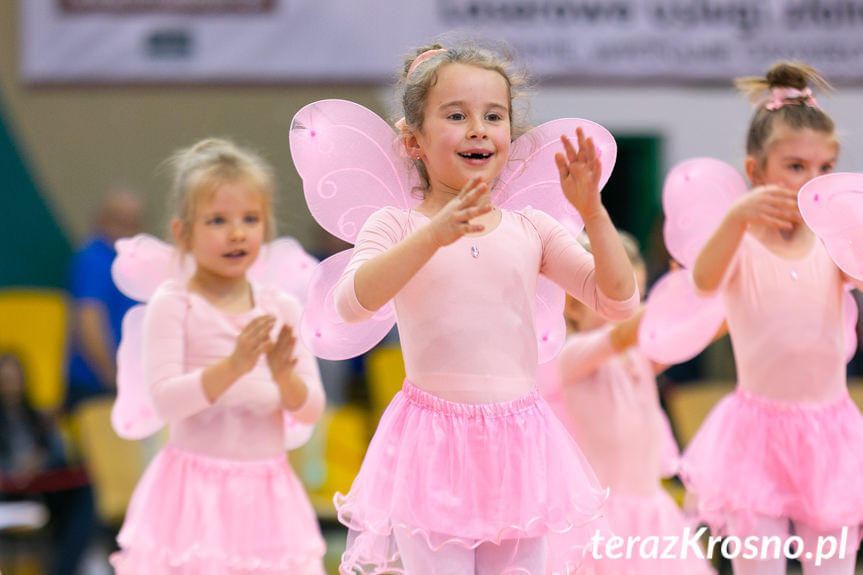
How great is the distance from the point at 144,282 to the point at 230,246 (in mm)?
389

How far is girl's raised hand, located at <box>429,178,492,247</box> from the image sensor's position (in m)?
1.85

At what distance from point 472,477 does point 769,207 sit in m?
0.98

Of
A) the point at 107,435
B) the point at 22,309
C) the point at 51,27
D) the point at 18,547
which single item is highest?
the point at 51,27

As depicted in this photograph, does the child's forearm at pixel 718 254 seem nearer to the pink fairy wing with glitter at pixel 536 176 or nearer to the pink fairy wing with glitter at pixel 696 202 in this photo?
the pink fairy wing with glitter at pixel 696 202

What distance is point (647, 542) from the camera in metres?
2.91

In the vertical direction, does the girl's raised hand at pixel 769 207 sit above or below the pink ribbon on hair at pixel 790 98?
below

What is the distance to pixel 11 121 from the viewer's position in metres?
6.55

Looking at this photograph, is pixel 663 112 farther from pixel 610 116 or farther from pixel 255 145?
pixel 255 145

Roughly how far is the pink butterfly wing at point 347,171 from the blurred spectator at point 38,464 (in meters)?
2.78

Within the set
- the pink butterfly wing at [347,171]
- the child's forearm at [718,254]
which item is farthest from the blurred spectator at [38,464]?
the child's forearm at [718,254]

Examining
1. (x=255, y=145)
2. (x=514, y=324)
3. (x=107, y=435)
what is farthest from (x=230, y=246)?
(x=255, y=145)

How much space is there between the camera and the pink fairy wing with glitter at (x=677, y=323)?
2891mm

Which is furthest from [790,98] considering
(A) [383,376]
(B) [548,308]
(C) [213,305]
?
(A) [383,376]

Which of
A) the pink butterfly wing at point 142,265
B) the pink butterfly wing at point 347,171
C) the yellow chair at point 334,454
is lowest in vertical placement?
the yellow chair at point 334,454
